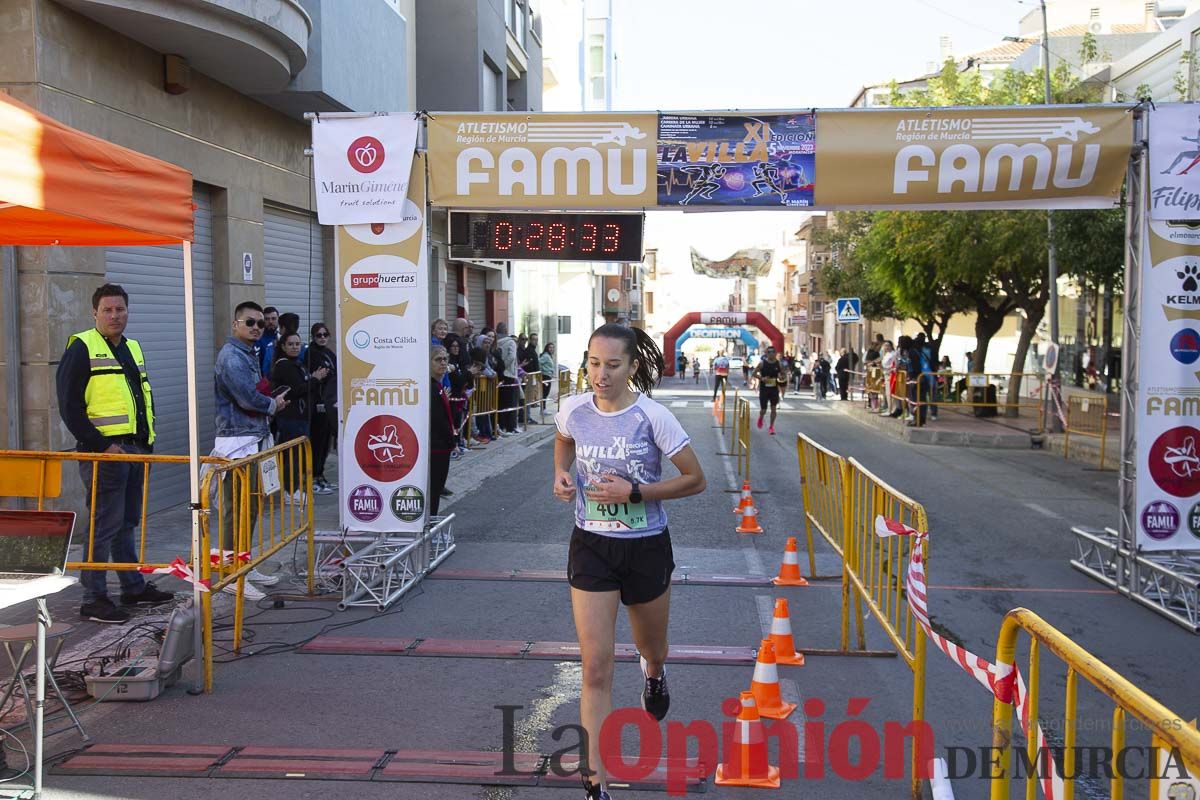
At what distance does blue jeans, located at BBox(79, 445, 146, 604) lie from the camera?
22.4 ft

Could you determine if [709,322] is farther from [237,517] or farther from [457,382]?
[237,517]

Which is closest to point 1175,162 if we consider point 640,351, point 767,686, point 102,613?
point 640,351

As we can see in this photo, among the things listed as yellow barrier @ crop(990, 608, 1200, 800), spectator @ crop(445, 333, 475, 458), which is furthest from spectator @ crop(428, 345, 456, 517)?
yellow barrier @ crop(990, 608, 1200, 800)

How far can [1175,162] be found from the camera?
26.5ft

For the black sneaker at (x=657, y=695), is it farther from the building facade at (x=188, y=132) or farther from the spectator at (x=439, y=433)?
the building facade at (x=188, y=132)

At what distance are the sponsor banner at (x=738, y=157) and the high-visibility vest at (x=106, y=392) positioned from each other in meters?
4.32

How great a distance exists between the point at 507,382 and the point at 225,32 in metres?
10.6

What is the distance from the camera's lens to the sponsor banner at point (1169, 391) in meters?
8.17

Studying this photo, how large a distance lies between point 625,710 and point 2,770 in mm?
2930

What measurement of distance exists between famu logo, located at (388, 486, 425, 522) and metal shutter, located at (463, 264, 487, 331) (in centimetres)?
1761

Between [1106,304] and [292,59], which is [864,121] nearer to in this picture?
[292,59]

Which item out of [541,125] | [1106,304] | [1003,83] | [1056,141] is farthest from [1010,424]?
[541,125]

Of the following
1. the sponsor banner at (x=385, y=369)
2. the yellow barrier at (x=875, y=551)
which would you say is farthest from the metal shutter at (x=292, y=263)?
the yellow barrier at (x=875, y=551)

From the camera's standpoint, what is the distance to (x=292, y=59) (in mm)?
12578
